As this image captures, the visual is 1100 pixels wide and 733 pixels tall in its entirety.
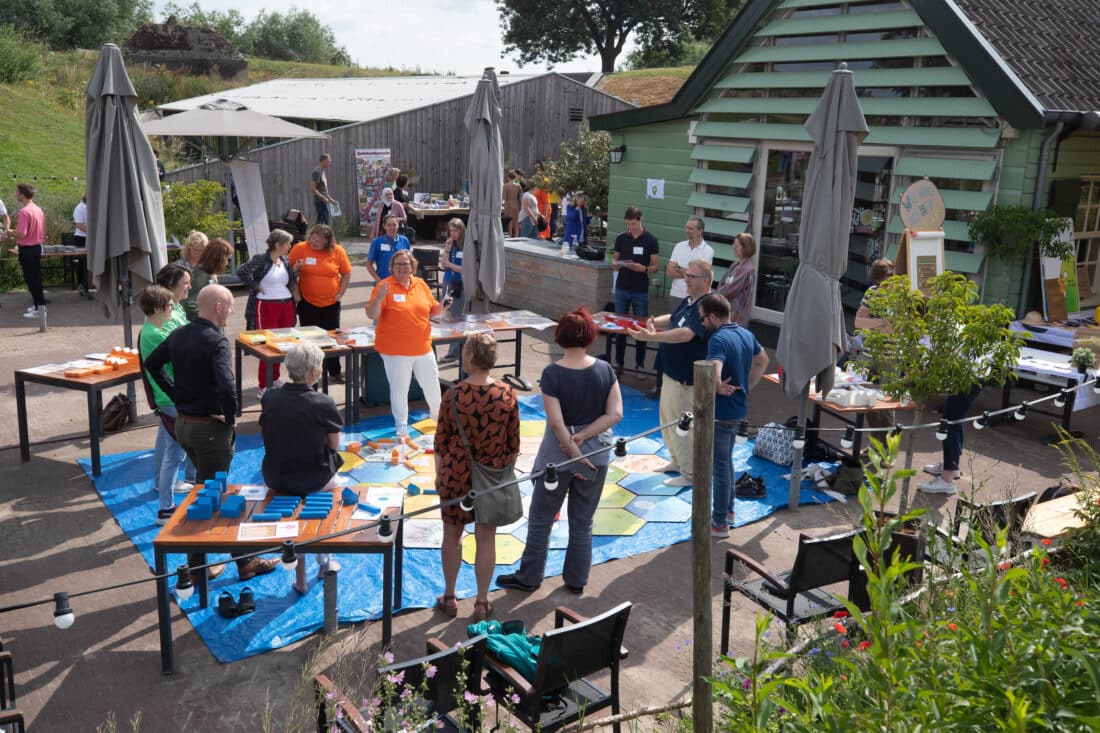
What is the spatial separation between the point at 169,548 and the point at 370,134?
19288mm

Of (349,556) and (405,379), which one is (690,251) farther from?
(349,556)

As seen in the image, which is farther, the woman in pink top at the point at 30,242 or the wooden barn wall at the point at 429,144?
the wooden barn wall at the point at 429,144

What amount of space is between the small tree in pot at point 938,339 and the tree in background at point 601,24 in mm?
43159

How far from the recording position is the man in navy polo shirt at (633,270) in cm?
1090

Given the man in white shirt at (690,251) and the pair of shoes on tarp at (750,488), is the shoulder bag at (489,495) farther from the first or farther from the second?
the man in white shirt at (690,251)

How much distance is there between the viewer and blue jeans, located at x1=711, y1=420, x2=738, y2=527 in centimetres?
682

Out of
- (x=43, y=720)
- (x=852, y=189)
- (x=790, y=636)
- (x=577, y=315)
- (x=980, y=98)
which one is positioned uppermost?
(x=980, y=98)

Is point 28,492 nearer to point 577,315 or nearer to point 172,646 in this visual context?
point 172,646

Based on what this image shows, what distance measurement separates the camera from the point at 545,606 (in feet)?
19.8

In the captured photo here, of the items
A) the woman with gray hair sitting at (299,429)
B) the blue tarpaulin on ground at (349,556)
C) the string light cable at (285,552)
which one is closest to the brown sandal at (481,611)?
the blue tarpaulin on ground at (349,556)

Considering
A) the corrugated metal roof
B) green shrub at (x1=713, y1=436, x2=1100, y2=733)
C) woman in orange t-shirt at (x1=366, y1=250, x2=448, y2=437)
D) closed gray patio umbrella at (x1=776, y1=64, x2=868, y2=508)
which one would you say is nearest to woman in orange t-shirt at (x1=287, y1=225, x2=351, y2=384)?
woman in orange t-shirt at (x1=366, y1=250, x2=448, y2=437)

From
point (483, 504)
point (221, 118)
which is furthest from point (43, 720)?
point (221, 118)

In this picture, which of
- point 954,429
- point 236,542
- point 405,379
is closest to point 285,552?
point 236,542

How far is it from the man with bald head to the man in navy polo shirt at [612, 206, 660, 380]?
5598 millimetres
